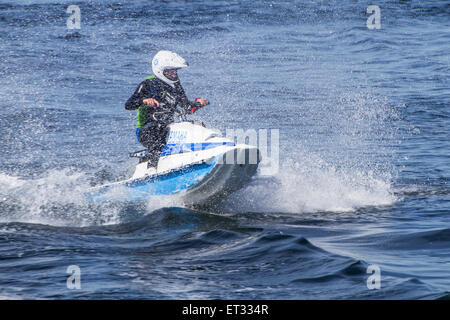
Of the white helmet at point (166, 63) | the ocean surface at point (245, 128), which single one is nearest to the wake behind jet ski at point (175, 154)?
the white helmet at point (166, 63)

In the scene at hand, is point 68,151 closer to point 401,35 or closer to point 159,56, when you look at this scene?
point 159,56

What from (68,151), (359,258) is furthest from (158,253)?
(68,151)

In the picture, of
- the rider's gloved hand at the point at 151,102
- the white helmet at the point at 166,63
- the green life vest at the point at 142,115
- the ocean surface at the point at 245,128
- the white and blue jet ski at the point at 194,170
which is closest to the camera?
the ocean surface at the point at 245,128

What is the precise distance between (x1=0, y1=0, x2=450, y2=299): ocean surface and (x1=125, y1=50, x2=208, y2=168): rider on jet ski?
2.94 feet

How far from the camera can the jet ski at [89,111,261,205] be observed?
9031mm

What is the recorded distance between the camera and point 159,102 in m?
9.76

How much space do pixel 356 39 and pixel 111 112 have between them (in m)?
12.8

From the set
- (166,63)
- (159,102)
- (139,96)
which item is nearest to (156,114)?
(159,102)

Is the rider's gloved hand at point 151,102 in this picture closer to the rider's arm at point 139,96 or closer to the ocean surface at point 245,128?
the rider's arm at point 139,96

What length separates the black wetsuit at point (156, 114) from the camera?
9.76 meters

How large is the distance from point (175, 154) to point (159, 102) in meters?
0.83

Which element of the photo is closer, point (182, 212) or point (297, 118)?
point (182, 212)

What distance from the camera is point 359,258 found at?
23.7ft
